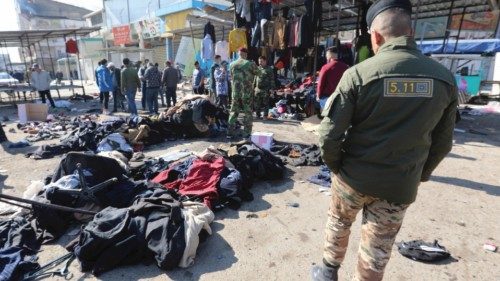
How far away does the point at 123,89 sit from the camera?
36.9 feet

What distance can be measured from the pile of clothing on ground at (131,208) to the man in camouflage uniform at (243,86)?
2.40 meters

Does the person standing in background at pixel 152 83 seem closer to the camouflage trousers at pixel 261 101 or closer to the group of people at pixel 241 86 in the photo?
the group of people at pixel 241 86

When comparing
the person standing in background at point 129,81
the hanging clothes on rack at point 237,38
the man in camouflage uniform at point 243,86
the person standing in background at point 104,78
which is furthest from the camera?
the person standing in background at point 104,78

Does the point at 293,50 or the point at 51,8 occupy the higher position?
the point at 51,8

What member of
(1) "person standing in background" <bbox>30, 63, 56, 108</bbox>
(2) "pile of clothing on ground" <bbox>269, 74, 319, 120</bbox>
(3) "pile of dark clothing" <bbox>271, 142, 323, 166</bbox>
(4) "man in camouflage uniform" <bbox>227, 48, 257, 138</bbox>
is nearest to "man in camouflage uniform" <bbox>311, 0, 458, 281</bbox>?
(3) "pile of dark clothing" <bbox>271, 142, 323, 166</bbox>

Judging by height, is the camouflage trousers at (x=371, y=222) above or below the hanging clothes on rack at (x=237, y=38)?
below

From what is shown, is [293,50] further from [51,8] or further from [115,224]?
[51,8]

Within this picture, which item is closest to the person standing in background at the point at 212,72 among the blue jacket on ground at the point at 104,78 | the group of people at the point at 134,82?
the group of people at the point at 134,82

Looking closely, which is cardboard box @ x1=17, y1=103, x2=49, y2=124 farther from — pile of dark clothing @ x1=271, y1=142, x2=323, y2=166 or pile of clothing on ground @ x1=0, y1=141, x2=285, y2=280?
pile of dark clothing @ x1=271, y1=142, x2=323, y2=166

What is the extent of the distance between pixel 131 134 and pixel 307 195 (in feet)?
14.3

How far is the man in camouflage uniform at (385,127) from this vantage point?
1843 mm

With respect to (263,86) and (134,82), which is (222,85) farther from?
(134,82)

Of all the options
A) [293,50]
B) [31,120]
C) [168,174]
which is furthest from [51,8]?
[168,174]

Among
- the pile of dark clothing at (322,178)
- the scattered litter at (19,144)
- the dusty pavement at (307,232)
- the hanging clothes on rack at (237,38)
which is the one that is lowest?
the scattered litter at (19,144)
